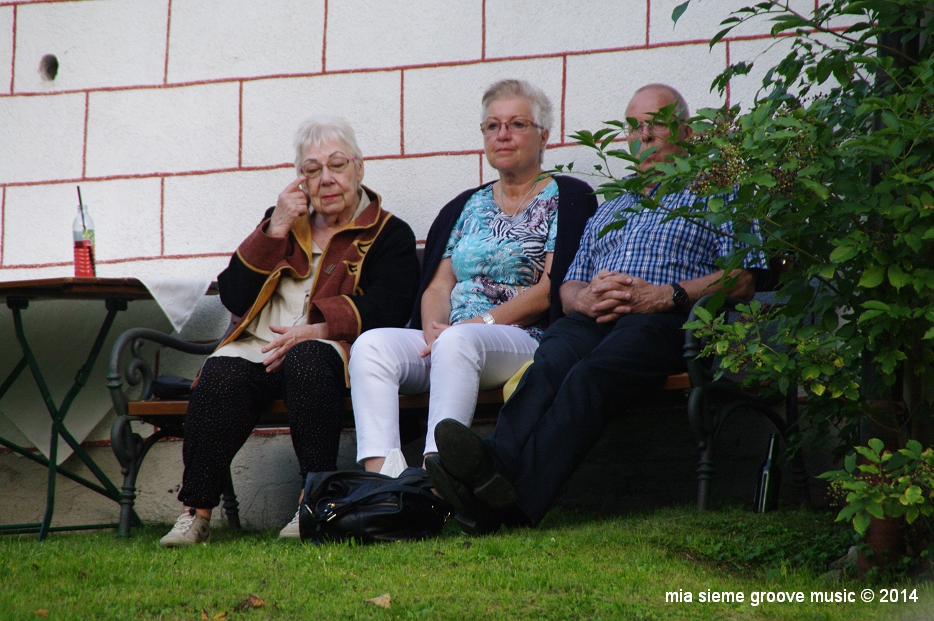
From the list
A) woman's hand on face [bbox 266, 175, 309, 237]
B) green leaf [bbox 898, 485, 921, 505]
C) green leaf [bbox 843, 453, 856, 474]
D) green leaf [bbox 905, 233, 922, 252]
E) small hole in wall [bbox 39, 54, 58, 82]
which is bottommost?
green leaf [bbox 898, 485, 921, 505]

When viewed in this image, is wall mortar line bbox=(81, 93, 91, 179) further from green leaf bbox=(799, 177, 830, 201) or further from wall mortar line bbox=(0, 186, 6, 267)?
green leaf bbox=(799, 177, 830, 201)

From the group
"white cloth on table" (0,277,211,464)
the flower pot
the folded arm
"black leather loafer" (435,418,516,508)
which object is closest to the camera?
the flower pot

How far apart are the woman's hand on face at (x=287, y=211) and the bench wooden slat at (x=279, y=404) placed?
2.38 ft

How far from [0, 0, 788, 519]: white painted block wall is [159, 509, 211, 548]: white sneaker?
1357mm

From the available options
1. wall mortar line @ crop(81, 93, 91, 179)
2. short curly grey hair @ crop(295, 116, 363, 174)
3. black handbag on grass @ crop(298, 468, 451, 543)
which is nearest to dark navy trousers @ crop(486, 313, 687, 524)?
black handbag on grass @ crop(298, 468, 451, 543)

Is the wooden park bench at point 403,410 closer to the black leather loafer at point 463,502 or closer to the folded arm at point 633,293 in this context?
the folded arm at point 633,293

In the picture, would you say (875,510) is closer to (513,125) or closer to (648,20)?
(513,125)

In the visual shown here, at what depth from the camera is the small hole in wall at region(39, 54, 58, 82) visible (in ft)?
14.9

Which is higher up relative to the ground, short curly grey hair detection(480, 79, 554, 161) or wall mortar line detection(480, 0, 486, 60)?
wall mortar line detection(480, 0, 486, 60)

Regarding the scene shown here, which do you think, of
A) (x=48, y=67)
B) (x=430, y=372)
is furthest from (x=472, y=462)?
(x=48, y=67)

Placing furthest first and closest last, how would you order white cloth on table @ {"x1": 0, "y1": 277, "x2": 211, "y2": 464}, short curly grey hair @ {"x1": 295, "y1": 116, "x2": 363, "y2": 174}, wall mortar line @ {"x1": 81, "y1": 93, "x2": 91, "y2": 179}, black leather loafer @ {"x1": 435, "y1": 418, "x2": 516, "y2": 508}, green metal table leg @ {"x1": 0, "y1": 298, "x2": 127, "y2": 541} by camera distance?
wall mortar line @ {"x1": 81, "y1": 93, "x2": 91, "y2": 179}, white cloth on table @ {"x1": 0, "y1": 277, "x2": 211, "y2": 464}, short curly grey hair @ {"x1": 295, "y1": 116, "x2": 363, "y2": 174}, green metal table leg @ {"x1": 0, "y1": 298, "x2": 127, "y2": 541}, black leather loafer @ {"x1": 435, "y1": 418, "x2": 516, "y2": 508}

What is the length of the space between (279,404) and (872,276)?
2.10 meters

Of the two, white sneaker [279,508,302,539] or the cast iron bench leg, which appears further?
the cast iron bench leg

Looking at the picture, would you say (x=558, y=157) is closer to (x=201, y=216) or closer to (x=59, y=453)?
(x=201, y=216)
